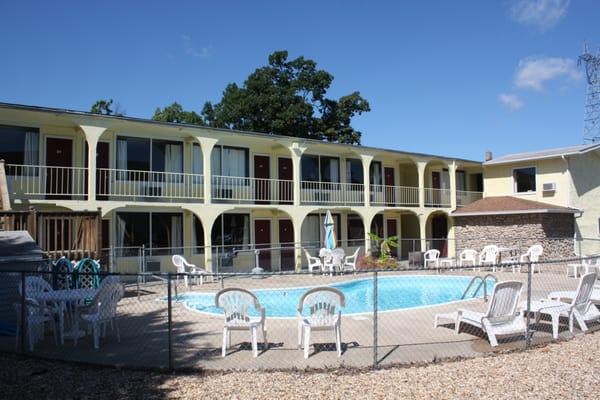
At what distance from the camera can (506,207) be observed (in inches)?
945

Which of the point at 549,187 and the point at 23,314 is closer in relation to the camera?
the point at 23,314

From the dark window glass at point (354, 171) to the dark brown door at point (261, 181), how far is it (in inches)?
189

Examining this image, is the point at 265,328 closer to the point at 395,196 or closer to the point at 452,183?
the point at 395,196

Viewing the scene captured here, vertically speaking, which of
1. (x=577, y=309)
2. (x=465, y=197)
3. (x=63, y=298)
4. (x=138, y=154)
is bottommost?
(x=577, y=309)

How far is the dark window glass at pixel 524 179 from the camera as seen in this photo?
26.2 m

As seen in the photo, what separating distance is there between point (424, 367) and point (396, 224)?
876 inches

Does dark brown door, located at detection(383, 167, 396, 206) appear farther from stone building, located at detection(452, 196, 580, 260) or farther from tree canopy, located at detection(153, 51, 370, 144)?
tree canopy, located at detection(153, 51, 370, 144)

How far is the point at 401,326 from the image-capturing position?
8633 mm

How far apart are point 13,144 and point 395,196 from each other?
56.6ft

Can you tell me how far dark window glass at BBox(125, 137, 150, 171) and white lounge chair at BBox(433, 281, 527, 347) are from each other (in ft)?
45.9

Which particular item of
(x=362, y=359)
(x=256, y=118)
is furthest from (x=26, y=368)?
(x=256, y=118)

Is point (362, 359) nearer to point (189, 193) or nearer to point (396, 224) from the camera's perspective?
point (189, 193)

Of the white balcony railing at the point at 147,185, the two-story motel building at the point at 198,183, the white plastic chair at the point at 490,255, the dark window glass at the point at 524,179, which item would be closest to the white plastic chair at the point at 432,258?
the two-story motel building at the point at 198,183

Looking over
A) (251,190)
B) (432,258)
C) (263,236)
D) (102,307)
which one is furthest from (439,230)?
(102,307)
